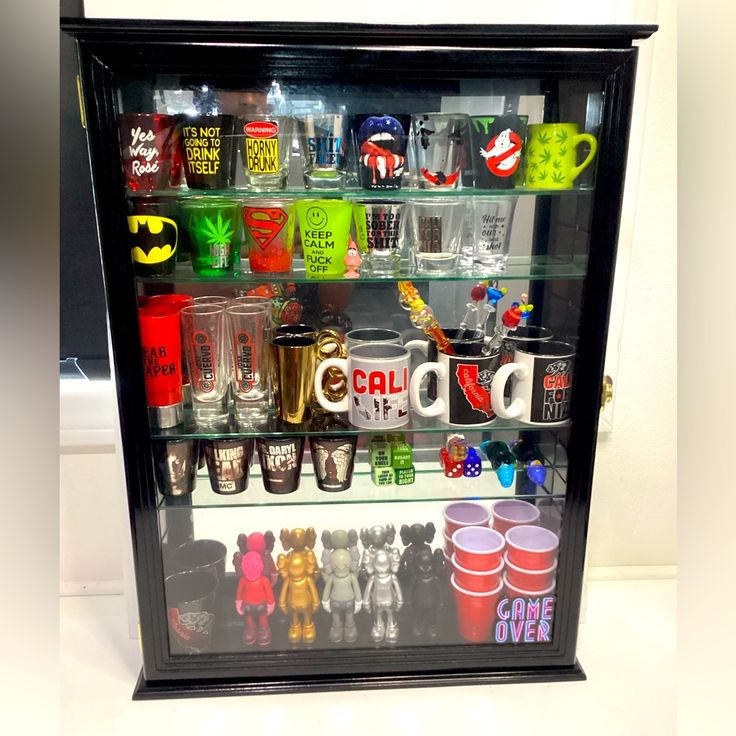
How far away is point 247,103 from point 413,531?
0.93m

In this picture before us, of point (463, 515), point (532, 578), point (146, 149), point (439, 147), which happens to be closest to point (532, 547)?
point (532, 578)

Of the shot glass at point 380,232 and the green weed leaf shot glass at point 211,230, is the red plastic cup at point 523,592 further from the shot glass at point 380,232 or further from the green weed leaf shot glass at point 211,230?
the green weed leaf shot glass at point 211,230

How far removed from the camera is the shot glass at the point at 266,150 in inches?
44.0

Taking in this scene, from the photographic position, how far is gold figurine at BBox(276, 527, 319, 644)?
134cm

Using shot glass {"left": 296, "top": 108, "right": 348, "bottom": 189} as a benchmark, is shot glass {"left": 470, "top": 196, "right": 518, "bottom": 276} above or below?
below

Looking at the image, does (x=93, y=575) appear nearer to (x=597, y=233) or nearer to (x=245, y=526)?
(x=245, y=526)

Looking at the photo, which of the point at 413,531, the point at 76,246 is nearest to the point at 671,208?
the point at 413,531

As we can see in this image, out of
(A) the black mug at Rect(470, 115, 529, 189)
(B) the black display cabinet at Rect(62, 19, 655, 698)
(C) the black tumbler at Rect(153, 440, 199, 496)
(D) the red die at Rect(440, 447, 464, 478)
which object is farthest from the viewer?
(D) the red die at Rect(440, 447, 464, 478)

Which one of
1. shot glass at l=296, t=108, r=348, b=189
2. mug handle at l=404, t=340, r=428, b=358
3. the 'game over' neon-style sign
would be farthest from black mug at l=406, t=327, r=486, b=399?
the 'game over' neon-style sign

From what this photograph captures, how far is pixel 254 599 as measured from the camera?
135 centimetres

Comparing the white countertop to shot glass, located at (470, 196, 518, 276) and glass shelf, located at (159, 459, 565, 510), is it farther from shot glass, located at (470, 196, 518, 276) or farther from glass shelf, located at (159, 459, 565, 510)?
shot glass, located at (470, 196, 518, 276)

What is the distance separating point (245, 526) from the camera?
1.44m

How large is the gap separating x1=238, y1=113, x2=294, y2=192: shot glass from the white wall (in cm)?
28

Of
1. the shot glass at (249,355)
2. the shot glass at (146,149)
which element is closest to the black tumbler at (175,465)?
the shot glass at (249,355)
